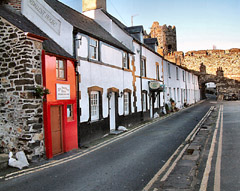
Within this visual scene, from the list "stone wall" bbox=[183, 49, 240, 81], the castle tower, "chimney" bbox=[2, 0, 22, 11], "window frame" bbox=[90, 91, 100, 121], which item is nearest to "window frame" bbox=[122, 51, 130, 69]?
"window frame" bbox=[90, 91, 100, 121]

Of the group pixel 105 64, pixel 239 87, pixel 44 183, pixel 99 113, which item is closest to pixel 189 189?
pixel 44 183

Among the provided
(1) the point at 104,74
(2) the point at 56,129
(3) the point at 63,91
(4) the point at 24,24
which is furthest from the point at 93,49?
(2) the point at 56,129

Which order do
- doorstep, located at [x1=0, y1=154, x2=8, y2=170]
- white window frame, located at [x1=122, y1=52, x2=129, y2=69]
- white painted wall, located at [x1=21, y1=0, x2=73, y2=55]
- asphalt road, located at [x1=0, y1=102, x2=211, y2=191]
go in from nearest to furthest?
1. asphalt road, located at [x1=0, y1=102, x2=211, y2=191]
2. doorstep, located at [x1=0, y1=154, x2=8, y2=170]
3. white painted wall, located at [x1=21, y1=0, x2=73, y2=55]
4. white window frame, located at [x1=122, y1=52, x2=129, y2=69]

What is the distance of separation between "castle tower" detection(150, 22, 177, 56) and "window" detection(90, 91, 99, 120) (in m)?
55.7

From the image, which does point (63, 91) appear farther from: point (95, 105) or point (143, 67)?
point (143, 67)

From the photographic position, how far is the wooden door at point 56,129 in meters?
9.30

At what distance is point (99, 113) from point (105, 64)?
10.7ft

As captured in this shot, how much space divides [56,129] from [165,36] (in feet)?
203

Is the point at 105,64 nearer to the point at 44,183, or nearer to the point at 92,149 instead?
the point at 92,149

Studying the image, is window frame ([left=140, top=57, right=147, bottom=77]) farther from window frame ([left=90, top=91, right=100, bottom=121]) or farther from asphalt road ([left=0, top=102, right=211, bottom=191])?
asphalt road ([left=0, top=102, right=211, bottom=191])

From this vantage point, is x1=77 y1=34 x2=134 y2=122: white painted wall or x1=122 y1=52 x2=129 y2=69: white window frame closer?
x1=77 y1=34 x2=134 y2=122: white painted wall

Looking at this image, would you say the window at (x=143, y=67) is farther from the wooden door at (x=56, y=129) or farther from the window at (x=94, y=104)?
the wooden door at (x=56, y=129)

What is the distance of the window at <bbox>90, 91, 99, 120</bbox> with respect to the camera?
12.7 meters

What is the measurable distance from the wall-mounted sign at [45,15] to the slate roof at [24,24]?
2.28ft
